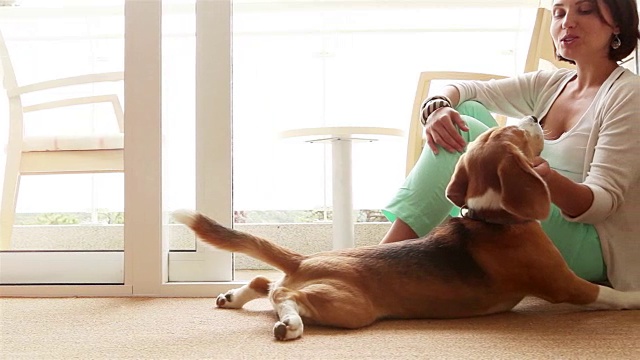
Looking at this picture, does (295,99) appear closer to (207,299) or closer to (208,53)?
(208,53)

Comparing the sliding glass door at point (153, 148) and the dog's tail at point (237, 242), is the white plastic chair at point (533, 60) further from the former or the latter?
the dog's tail at point (237, 242)

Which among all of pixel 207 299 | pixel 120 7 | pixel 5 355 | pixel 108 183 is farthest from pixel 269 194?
pixel 5 355

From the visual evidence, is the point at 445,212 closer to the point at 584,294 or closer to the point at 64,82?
the point at 584,294

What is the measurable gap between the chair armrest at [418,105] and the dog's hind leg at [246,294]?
1164mm

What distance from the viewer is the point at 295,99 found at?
138 inches

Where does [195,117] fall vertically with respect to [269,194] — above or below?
above

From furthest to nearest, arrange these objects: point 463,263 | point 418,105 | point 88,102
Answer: point 418,105 < point 88,102 < point 463,263

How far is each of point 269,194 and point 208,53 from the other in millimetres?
1461

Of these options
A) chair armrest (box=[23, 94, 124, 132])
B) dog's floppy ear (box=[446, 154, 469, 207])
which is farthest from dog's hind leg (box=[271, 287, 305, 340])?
chair armrest (box=[23, 94, 124, 132])

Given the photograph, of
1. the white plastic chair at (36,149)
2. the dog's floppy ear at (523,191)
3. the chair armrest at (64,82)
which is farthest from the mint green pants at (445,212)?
the white plastic chair at (36,149)

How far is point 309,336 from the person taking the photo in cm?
123

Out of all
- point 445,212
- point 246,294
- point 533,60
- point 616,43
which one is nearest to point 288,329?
point 246,294

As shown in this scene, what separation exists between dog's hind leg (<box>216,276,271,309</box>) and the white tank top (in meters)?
0.81

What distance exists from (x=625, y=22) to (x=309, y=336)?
116cm
